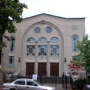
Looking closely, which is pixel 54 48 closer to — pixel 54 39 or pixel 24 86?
pixel 54 39

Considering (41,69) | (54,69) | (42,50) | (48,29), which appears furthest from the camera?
(48,29)

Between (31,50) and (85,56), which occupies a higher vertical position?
(31,50)

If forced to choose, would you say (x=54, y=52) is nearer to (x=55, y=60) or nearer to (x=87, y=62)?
(x=55, y=60)

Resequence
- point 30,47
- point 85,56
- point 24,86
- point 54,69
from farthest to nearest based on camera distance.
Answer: point 30,47 < point 54,69 < point 85,56 < point 24,86

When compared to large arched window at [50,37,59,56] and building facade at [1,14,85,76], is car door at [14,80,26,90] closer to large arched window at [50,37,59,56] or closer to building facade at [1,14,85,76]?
building facade at [1,14,85,76]

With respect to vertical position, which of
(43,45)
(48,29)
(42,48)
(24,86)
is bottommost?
(24,86)

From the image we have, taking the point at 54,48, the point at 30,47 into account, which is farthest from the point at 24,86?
the point at 30,47

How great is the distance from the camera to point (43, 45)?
34.2 metres

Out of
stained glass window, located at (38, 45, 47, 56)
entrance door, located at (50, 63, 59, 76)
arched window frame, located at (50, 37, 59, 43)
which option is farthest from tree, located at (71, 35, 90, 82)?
stained glass window, located at (38, 45, 47, 56)

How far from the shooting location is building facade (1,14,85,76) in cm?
3328

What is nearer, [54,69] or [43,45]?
[54,69]

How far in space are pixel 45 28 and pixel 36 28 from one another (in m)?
1.61

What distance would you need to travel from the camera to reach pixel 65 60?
107 ft

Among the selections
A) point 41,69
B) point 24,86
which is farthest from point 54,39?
point 24,86
